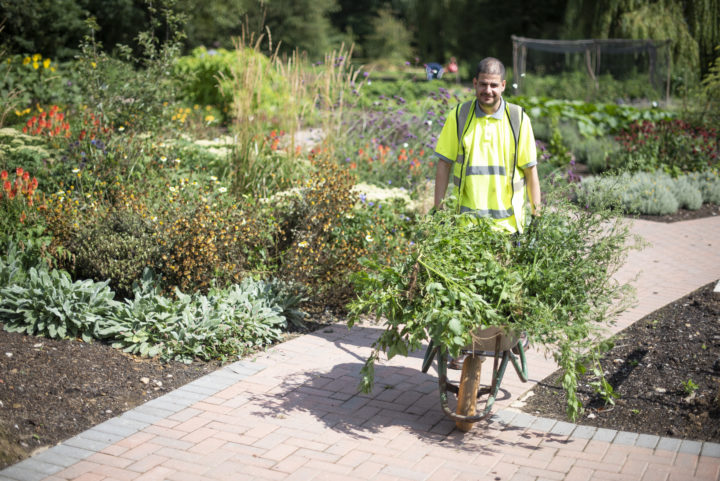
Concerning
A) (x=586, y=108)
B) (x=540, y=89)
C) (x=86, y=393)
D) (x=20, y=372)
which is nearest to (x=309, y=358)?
(x=86, y=393)

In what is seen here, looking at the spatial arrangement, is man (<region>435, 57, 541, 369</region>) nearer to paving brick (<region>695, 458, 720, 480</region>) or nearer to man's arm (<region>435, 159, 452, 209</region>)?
man's arm (<region>435, 159, 452, 209</region>)

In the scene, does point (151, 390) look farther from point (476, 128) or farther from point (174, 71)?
point (174, 71)

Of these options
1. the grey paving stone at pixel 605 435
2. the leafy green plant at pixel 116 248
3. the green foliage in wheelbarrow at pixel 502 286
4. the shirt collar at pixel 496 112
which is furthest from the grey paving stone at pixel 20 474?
the shirt collar at pixel 496 112

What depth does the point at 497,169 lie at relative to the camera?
378 centimetres

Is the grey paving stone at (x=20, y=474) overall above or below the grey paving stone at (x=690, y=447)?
above

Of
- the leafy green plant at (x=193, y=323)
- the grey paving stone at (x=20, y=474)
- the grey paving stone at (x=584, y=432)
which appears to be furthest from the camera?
the leafy green plant at (x=193, y=323)

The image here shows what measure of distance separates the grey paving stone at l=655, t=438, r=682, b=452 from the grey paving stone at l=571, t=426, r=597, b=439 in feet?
1.06

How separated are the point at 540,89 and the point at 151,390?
18.0 metres

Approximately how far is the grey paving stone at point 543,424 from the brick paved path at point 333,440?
0.01m

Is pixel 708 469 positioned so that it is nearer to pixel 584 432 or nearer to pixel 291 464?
pixel 584 432

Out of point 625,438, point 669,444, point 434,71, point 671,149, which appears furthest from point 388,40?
point 669,444

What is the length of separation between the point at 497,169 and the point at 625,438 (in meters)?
1.52

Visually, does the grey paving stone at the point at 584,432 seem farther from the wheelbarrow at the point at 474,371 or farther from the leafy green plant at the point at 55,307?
the leafy green plant at the point at 55,307

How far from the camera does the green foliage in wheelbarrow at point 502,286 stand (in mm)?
3230
